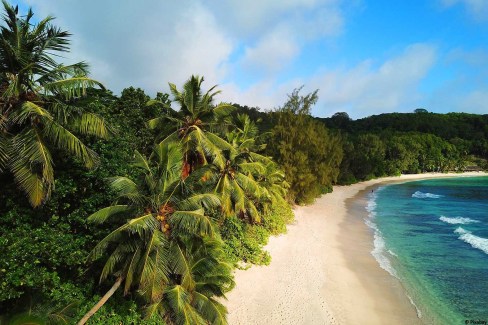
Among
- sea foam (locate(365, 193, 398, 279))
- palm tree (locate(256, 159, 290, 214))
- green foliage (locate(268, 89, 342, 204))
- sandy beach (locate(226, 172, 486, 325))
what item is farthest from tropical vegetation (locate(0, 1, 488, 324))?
green foliage (locate(268, 89, 342, 204))

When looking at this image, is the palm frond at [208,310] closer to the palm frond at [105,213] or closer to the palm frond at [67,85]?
the palm frond at [105,213]

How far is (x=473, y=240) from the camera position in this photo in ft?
101

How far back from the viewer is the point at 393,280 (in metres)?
20.7

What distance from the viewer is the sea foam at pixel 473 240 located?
94.6 feet

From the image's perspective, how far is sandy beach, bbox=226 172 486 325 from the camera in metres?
15.9

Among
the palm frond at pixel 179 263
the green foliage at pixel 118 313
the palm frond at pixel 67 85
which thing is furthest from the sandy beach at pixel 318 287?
the palm frond at pixel 67 85

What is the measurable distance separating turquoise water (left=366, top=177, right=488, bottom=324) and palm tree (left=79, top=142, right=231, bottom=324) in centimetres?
1251

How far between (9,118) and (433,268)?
1003 inches

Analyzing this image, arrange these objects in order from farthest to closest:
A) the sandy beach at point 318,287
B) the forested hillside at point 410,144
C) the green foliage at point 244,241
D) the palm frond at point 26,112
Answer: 1. the forested hillside at point 410,144
2. the green foliage at point 244,241
3. the sandy beach at point 318,287
4. the palm frond at point 26,112

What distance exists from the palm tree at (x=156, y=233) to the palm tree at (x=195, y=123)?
581 centimetres

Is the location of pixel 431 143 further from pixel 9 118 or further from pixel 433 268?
pixel 9 118

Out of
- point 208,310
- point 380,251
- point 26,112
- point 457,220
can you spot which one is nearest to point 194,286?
point 208,310

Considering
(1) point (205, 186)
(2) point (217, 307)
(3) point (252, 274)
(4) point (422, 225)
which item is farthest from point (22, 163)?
(4) point (422, 225)

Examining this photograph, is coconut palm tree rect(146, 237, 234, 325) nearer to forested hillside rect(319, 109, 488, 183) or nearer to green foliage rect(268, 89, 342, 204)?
green foliage rect(268, 89, 342, 204)
